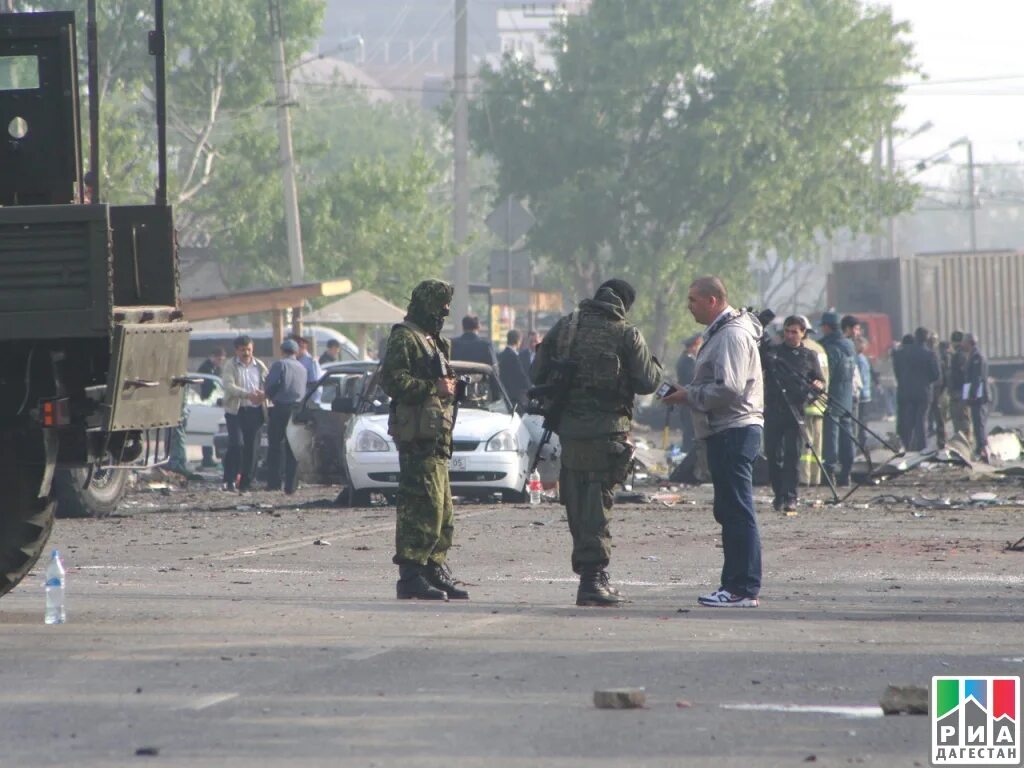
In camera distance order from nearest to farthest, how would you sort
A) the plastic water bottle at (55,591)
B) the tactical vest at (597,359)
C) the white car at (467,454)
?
the plastic water bottle at (55,591), the tactical vest at (597,359), the white car at (467,454)

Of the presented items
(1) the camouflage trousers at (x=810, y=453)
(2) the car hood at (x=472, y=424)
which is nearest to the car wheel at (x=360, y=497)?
(2) the car hood at (x=472, y=424)

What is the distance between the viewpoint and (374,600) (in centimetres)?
1093

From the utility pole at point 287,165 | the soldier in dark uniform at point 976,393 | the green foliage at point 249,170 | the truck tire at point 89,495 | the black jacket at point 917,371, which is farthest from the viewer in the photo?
the green foliage at point 249,170

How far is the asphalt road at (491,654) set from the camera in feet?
21.1

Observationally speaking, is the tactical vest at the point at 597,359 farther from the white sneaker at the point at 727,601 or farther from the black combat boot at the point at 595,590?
the white sneaker at the point at 727,601

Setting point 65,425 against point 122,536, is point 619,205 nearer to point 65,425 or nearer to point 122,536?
point 122,536

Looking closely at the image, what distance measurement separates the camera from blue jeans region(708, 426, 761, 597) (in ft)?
34.9

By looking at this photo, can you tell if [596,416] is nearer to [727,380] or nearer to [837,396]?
[727,380]

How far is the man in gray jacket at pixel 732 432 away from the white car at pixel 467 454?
323 inches

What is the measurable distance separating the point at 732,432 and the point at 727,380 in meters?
0.30

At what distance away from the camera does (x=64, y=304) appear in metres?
8.97

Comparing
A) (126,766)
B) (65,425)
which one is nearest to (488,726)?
(126,766)

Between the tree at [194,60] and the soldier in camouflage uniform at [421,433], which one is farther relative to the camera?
the tree at [194,60]

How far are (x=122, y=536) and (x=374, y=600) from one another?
5908 mm
